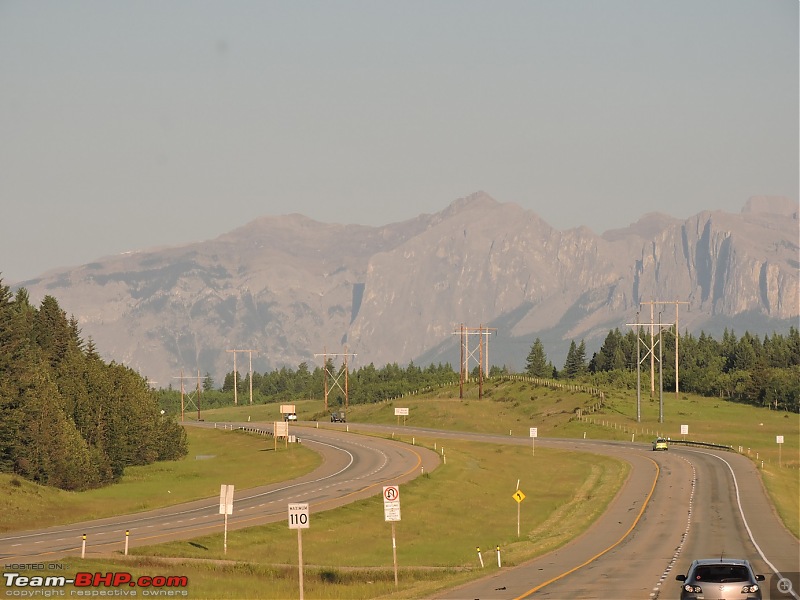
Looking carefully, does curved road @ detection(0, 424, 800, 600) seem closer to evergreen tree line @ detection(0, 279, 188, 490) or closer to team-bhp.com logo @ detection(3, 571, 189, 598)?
team-bhp.com logo @ detection(3, 571, 189, 598)

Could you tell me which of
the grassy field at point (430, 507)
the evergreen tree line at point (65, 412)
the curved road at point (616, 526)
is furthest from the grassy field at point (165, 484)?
the curved road at point (616, 526)

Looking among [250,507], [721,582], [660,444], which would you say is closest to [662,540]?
[250,507]

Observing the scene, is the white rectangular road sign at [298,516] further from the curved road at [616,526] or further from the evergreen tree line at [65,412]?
the evergreen tree line at [65,412]

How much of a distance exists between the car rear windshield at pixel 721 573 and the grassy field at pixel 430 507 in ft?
41.7

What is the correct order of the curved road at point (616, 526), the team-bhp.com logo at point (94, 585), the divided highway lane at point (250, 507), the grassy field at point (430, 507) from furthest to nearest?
the divided highway lane at point (250, 507)
the grassy field at point (430, 507)
the curved road at point (616, 526)
the team-bhp.com logo at point (94, 585)

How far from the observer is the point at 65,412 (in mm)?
115562

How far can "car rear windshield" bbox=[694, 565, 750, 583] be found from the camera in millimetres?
38688

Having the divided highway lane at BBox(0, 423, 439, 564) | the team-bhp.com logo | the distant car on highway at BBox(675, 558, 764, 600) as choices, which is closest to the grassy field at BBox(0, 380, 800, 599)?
the team-bhp.com logo

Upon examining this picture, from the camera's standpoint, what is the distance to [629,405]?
192m

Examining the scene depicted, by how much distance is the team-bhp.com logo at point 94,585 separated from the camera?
46969 millimetres

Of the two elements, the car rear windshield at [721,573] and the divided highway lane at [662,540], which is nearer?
the car rear windshield at [721,573]

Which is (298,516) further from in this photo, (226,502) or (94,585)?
(226,502)

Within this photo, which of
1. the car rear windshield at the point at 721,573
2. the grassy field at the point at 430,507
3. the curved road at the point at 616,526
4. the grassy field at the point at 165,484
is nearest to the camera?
the car rear windshield at the point at 721,573

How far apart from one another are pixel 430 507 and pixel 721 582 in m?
53.5
